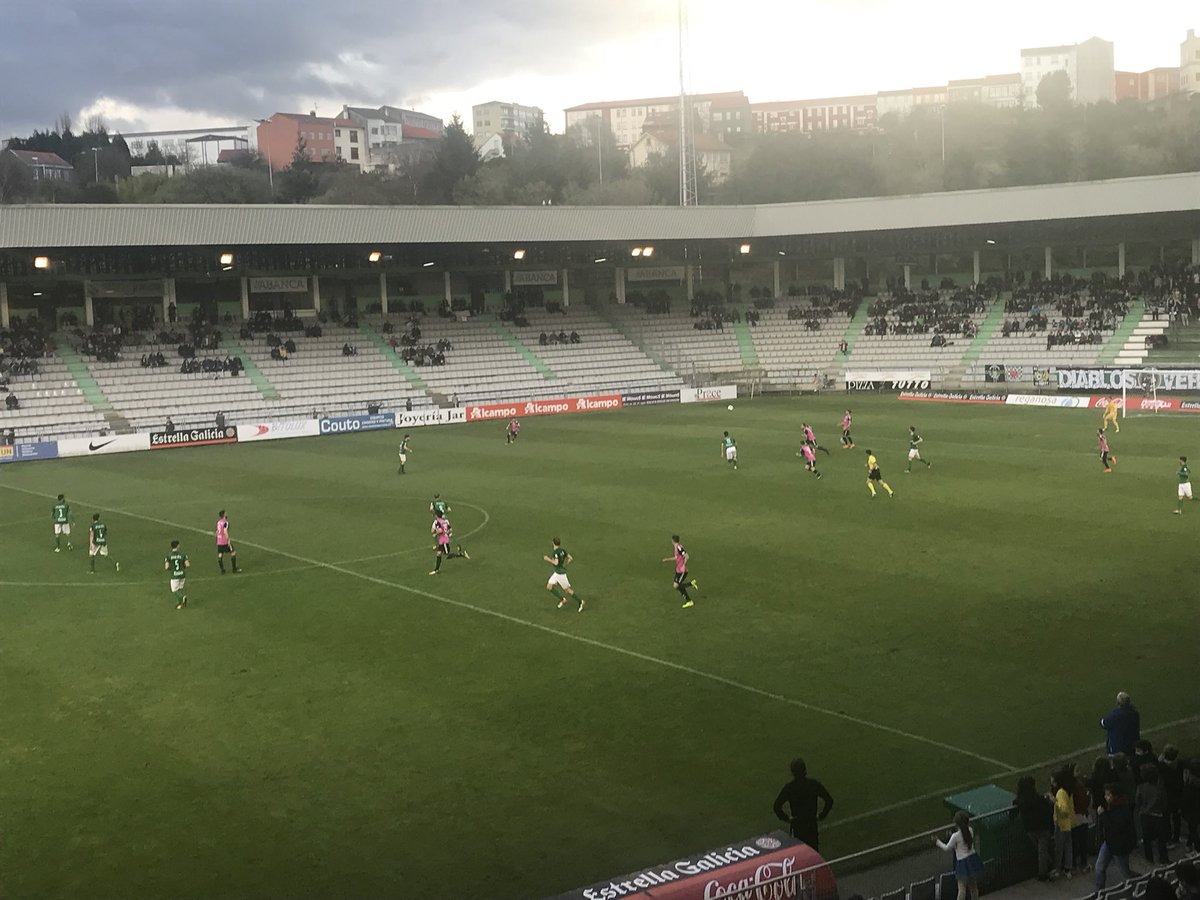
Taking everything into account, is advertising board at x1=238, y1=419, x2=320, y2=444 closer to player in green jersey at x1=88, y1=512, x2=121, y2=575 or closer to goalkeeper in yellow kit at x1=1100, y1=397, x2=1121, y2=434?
player in green jersey at x1=88, y1=512, x2=121, y2=575

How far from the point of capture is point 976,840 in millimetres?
11797

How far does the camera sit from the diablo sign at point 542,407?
64812 millimetres

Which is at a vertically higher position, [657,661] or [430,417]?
[430,417]

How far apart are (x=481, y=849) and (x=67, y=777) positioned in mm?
6081

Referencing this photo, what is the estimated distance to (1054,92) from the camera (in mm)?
131875

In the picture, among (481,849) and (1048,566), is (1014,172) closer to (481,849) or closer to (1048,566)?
(1048,566)

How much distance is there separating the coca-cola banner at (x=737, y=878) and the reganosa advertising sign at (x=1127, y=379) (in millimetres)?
52206

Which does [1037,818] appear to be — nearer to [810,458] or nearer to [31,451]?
[810,458]

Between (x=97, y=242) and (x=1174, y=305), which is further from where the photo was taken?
(x=1174, y=305)

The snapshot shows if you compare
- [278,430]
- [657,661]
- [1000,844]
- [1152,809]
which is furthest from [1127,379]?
[1000,844]

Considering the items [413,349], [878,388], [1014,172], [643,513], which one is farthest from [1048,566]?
[1014,172]

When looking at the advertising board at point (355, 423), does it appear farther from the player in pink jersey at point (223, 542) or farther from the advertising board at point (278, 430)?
the player in pink jersey at point (223, 542)

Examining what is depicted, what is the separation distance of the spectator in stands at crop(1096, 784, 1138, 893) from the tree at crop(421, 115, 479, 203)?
117 metres

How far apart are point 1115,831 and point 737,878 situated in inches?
147
